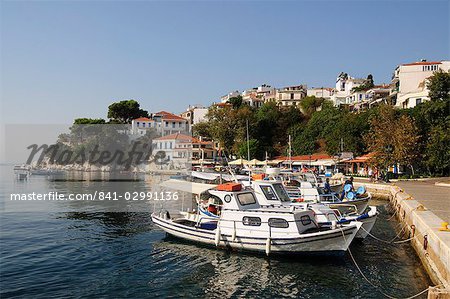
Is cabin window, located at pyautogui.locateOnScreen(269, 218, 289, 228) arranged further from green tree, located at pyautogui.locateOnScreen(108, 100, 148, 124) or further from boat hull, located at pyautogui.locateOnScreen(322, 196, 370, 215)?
green tree, located at pyautogui.locateOnScreen(108, 100, 148, 124)

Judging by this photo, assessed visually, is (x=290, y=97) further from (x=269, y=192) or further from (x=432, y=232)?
(x=432, y=232)

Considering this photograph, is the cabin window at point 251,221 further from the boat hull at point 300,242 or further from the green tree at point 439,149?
the green tree at point 439,149

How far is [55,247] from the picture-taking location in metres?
20.1

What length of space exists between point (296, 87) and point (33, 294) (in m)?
115

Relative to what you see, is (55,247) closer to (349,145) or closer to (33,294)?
(33,294)

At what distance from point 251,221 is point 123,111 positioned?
3997 inches

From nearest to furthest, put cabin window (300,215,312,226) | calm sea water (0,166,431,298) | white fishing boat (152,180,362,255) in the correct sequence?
calm sea water (0,166,431,298), white fishing boat (152,180,362,255), cabin window (300,215,312,226)

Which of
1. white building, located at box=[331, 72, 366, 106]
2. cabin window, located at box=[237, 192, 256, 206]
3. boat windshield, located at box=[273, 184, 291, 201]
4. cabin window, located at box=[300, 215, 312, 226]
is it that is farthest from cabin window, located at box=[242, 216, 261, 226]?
white building, located at box=[331, 72, 366, 106]

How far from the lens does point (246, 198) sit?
1998cm

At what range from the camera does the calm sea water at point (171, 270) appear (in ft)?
45.9

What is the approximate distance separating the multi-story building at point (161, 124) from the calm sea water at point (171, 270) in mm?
87313

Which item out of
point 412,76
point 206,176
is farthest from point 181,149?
point 412,76

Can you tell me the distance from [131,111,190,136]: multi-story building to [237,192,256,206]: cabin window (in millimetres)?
91550

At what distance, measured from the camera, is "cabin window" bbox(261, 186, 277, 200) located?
21.4m
